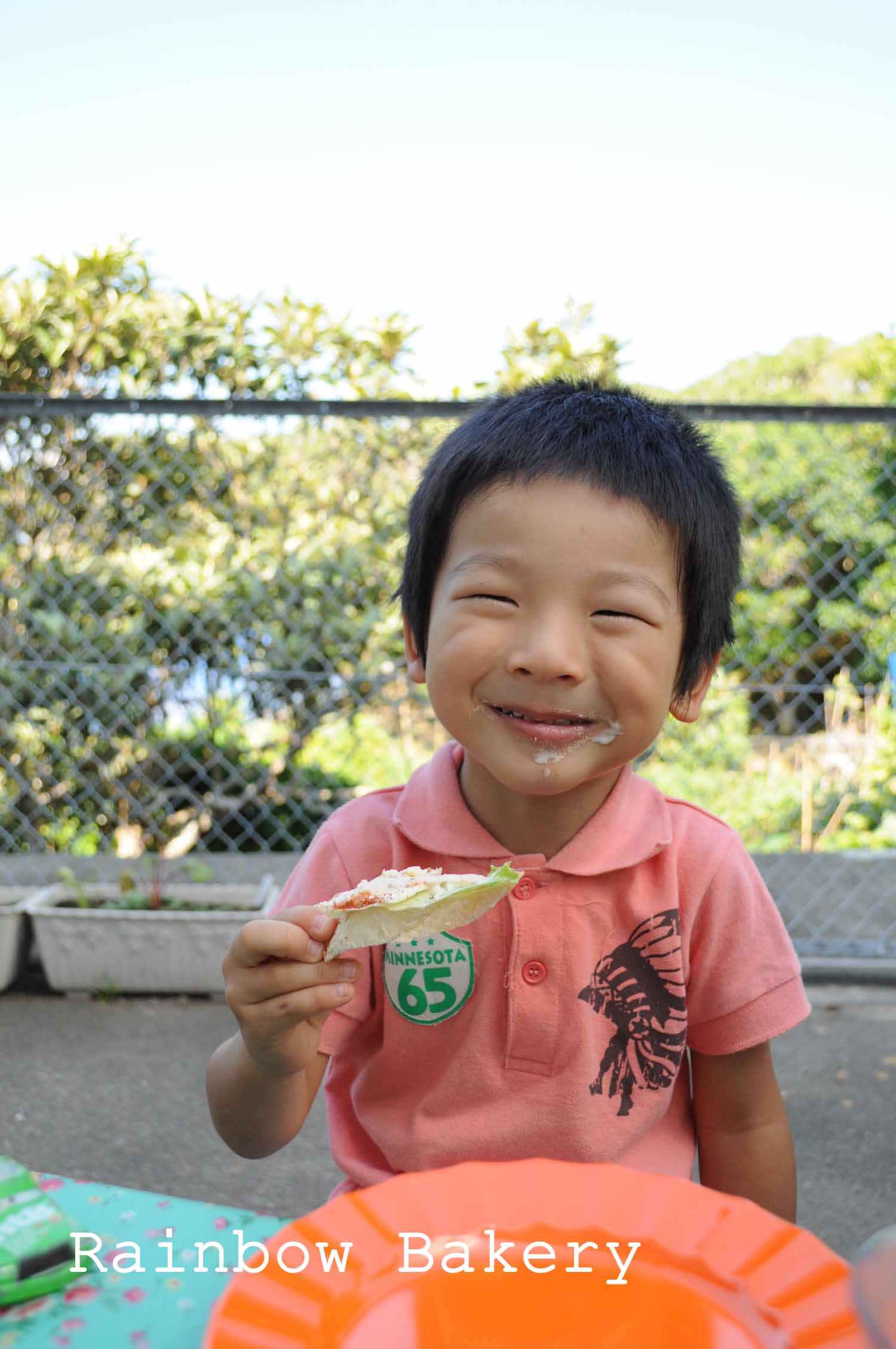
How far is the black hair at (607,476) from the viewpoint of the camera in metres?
1.06

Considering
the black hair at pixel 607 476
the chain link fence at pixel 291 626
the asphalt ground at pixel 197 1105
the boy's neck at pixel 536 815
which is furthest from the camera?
the chain link fence at pixel 291 626

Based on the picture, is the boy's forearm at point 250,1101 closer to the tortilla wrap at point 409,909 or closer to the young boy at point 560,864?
the young boy at point 560,864

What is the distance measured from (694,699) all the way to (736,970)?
290mm

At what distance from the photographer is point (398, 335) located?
4098mm

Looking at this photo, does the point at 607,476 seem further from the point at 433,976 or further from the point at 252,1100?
the point at 252,1100

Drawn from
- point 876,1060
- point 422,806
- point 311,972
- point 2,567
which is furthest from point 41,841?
point 311,972

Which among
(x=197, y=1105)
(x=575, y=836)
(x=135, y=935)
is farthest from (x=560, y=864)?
(x=135, y=935)

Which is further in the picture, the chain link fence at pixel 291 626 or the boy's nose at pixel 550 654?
the chain link fence at pixel 291 626

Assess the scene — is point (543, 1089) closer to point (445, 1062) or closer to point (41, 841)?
point (445, 1062)

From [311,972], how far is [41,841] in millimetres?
3234

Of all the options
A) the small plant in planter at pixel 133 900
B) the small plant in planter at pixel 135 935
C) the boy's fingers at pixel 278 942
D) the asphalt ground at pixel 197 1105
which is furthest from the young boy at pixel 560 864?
the small plant in planter at pixel 133 900

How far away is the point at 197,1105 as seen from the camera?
275 centimetres

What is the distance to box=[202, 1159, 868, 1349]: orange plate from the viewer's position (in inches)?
25.8

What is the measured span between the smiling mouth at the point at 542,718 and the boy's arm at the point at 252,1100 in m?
0.38
